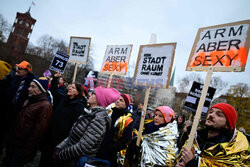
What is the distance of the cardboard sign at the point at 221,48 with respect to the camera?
252cm

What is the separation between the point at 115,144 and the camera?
291 centimetres

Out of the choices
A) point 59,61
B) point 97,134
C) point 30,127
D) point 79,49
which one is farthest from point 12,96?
point 97,134

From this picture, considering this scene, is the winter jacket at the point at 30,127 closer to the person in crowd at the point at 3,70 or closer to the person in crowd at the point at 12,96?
the person in crowd at the point at 12,96

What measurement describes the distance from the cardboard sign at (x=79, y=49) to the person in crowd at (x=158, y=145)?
3788mm

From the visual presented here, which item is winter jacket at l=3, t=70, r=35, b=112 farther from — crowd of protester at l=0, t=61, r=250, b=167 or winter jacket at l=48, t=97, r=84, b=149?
winter jacket at l=48, t=97, r=84, b=149

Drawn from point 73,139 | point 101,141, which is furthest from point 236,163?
point 73,139

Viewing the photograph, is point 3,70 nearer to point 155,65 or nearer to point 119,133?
point 119,133

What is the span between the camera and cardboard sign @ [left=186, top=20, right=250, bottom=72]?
8.26 feet

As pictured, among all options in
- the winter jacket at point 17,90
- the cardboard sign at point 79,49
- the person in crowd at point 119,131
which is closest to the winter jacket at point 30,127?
the winter jacket at point 17,90

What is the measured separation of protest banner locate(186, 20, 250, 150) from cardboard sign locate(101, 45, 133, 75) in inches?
102

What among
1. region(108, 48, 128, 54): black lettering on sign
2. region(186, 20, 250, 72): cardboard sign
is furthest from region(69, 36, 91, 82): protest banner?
region(186, 20, 250, 72): cardboard sign

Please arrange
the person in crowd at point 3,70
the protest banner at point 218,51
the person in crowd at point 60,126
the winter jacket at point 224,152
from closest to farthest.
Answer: the winter jacket at point 224,152, the protest banner at point 218,51, the person in crowd at point 60,126, the person in crowd at point 3,70

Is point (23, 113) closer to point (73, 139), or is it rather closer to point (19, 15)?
point (73, 139)

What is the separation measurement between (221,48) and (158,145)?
1935 mm
